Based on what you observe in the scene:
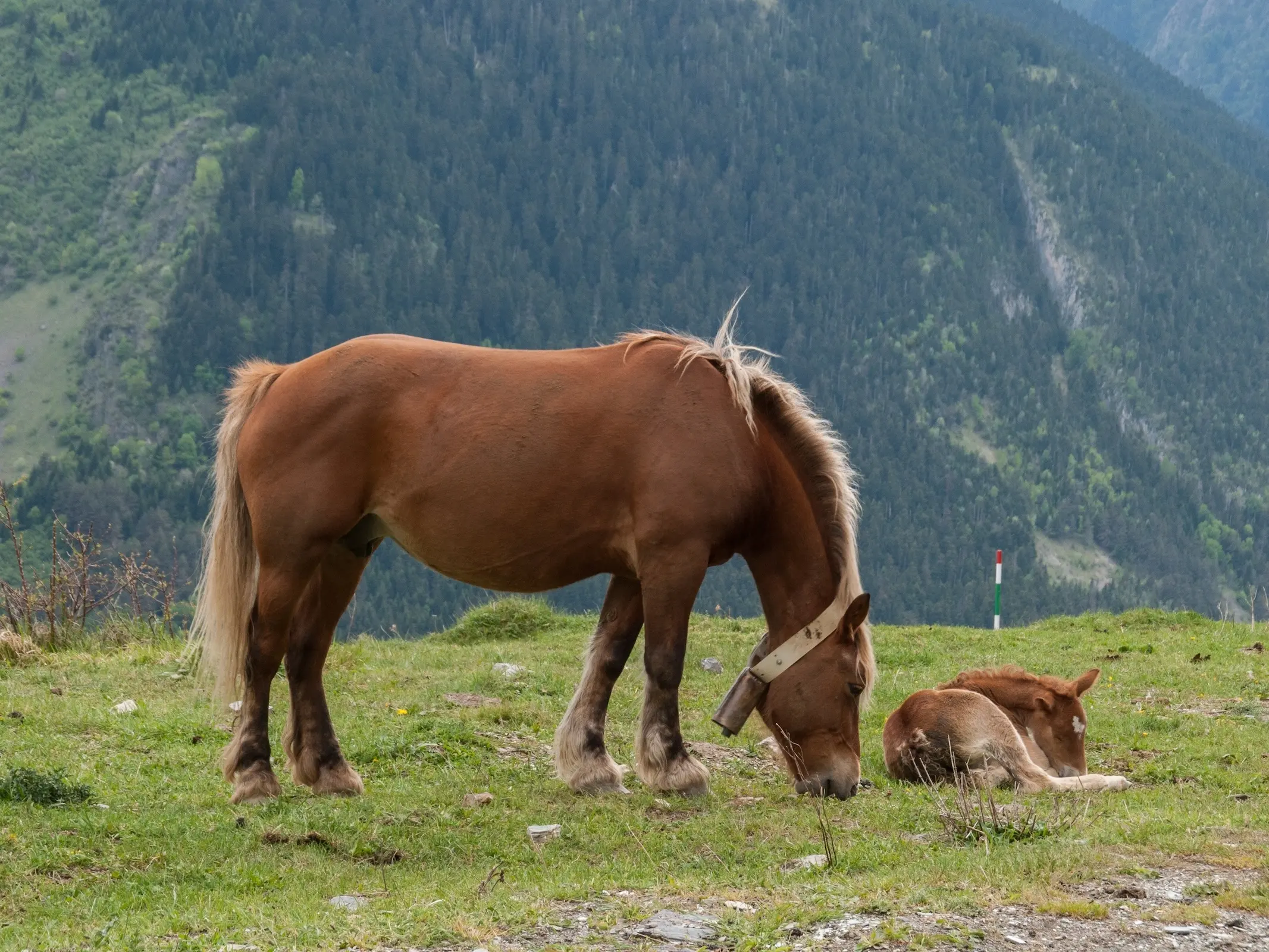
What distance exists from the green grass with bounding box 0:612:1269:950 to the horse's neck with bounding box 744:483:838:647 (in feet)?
3.62

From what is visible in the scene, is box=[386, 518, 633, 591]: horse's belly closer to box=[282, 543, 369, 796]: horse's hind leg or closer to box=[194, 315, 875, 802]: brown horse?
box=[194, 315, 875, 802]: brown horse

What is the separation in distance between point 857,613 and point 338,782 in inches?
128

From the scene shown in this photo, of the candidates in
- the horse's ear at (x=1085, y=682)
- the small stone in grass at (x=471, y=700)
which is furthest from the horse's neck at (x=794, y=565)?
the small stone in grass at (x=471, y=700)

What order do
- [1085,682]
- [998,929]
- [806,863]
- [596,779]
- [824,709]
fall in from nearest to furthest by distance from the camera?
1. [998,929]
2. [806,863]
3. [824,709]
4. [596,779]
5. [1085,682]

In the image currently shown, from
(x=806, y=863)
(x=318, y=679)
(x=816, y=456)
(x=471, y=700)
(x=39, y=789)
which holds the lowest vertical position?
(x=471, y=700)

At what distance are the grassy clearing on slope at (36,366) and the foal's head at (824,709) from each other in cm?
15663

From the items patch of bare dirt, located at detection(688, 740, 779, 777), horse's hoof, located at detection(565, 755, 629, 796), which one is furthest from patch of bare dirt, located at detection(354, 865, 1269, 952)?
patch of bare dirt, located at detection(688, 740, 779, 777)

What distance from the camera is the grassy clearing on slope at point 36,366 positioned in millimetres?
162750

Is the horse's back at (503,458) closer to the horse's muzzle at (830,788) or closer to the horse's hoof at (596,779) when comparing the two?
the horse's hoof at (596,779)

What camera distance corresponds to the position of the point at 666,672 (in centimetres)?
852

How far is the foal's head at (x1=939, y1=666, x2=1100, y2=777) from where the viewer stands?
973cm

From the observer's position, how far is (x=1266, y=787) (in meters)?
9.02

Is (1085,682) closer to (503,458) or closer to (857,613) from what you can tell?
(857,613)

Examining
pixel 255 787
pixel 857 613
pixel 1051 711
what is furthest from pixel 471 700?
pixel 1051 711
